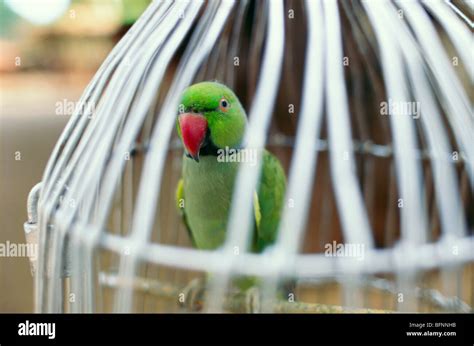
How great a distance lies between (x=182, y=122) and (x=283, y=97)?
0.69m

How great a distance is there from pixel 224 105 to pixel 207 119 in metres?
0.03

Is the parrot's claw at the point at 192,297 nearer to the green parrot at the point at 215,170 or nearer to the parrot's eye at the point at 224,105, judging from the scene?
the green parrot at the point at 215,170

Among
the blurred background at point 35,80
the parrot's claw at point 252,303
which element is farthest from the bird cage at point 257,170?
the blurred background at point 35,80

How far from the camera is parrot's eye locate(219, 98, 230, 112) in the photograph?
0.56 metres

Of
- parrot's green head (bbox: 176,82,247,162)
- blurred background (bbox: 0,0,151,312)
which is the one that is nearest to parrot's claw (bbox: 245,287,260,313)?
parrot's green head (bbox: 176,82,247,162)

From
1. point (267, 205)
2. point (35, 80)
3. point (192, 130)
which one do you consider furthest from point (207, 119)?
point (35, 80)

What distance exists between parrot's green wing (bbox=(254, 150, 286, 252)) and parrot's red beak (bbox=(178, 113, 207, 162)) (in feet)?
0.42

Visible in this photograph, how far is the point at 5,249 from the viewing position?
67 centimetres

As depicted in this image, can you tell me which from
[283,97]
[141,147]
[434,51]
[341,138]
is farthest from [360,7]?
[283,97]

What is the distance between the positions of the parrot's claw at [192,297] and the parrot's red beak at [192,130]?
0.70 ft

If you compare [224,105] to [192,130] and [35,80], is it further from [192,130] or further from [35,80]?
[35,80]

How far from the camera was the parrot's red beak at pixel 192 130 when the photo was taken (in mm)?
541

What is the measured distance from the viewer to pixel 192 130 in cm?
54
